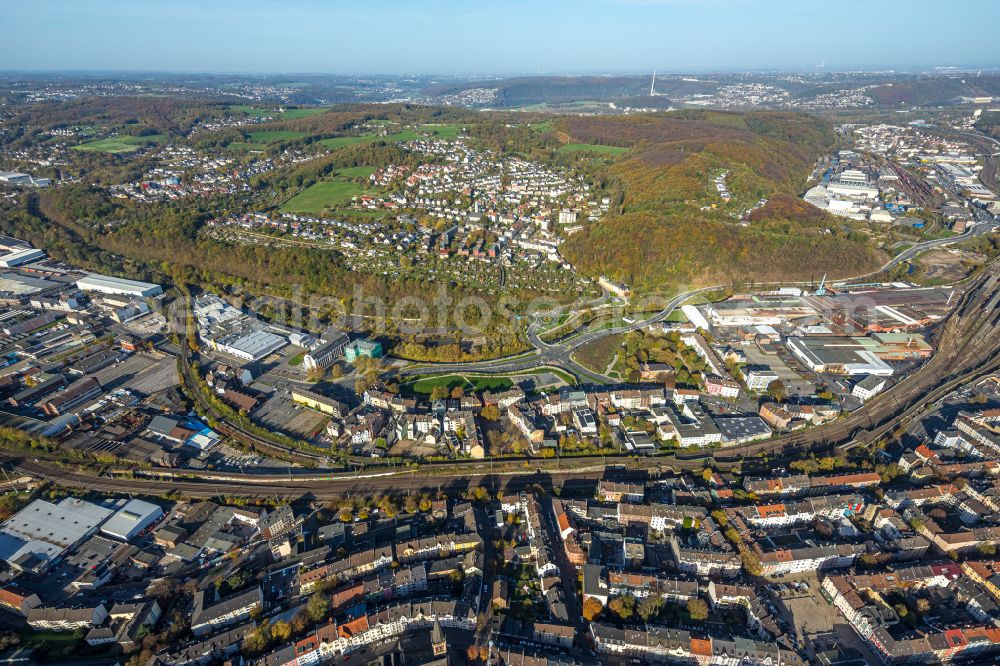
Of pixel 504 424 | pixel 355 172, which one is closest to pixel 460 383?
pixel 504 424

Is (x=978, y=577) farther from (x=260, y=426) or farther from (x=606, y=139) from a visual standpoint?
(x=606, y=139)

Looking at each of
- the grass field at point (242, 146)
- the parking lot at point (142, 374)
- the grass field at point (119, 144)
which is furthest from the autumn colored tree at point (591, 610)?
the grass field at point (119, 144)

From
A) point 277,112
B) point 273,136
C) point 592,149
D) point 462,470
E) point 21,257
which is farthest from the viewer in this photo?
point 277,112

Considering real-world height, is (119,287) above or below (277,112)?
below

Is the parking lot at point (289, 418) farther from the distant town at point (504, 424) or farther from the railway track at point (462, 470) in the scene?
the railway track at point (462, 470)

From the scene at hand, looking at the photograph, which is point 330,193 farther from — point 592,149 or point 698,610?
point 698,610
